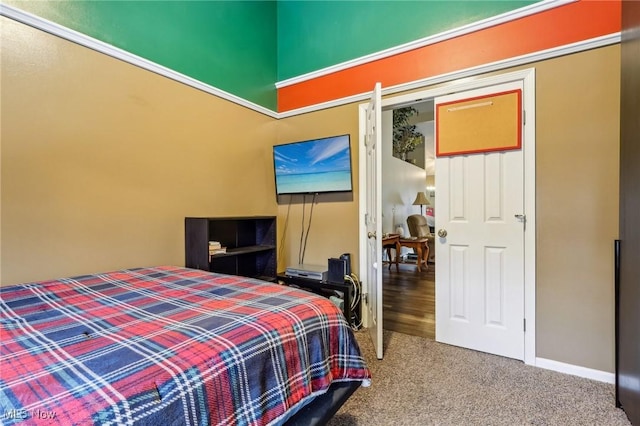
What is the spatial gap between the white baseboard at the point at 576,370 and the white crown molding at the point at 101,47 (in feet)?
11.1

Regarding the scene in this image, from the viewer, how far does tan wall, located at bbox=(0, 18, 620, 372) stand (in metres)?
1.73

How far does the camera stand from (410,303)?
11.9 feet

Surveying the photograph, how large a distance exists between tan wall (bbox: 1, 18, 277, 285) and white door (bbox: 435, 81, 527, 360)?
6.81 ft

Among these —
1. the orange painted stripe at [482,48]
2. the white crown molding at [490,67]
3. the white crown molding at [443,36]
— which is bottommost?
the white crown molding at [490,67]

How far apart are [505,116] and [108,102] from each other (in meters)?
2.84

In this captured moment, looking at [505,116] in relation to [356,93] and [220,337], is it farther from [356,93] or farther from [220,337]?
[220,337]

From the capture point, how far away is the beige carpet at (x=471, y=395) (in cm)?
160

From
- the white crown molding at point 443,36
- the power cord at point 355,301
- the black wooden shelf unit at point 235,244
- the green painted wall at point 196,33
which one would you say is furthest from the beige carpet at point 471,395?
the green painted wall at point 196,33

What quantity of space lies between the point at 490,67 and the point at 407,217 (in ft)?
14.7

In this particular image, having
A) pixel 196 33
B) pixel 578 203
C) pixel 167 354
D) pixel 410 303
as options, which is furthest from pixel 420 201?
pixel 167 354

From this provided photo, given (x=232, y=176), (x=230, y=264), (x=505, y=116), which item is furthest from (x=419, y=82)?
(x=230, y=264)

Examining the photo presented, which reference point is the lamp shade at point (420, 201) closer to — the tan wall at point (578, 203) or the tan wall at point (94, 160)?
the tan wall at point (578, 203)

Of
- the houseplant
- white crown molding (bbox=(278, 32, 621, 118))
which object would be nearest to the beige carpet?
white crown molding (bbox=(278, 32, 621, 118))

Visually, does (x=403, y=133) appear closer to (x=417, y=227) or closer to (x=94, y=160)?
(x=417, y=227)
